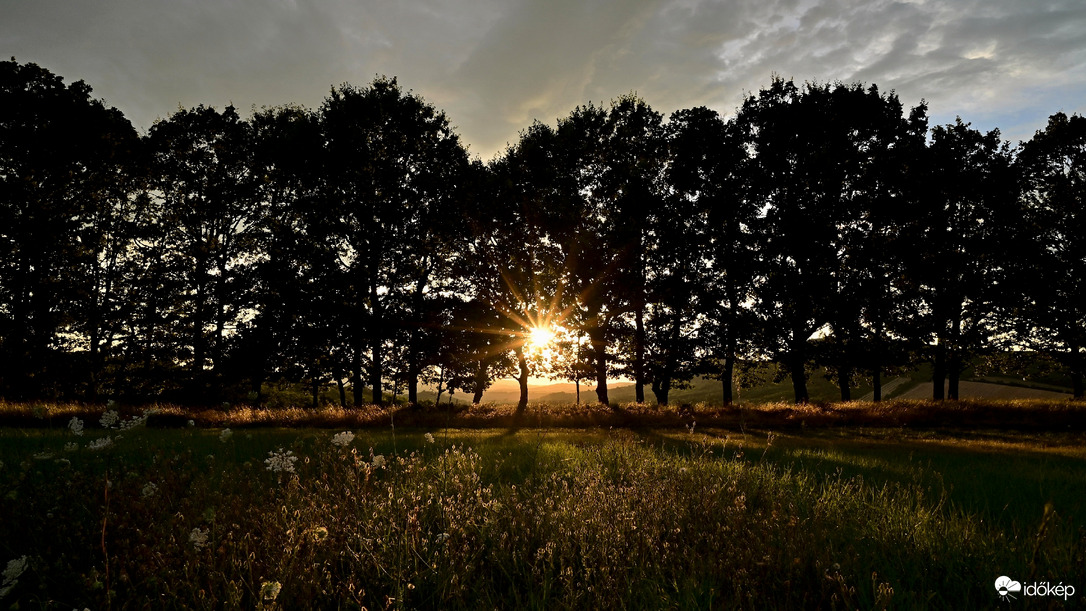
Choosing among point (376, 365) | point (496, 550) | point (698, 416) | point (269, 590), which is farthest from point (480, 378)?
point (269, 590)

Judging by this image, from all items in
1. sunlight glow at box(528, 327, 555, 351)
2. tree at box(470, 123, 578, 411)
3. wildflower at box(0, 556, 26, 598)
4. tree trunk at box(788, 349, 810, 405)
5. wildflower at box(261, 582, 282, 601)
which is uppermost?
tree at box(470, 123, 578, 411)

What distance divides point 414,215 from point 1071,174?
34.8 meters

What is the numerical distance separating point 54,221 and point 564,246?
78.4ft

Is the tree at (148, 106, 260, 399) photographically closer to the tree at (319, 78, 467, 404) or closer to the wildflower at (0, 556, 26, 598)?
the tree at (319, 78, 467, 404)

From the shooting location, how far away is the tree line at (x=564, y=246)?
2512cm

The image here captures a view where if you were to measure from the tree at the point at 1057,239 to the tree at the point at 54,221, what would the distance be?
4648 cm

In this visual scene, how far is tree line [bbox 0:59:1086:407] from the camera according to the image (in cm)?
2512

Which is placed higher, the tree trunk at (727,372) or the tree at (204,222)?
the tree at (204,222)

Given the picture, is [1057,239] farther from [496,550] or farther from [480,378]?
[496,550]

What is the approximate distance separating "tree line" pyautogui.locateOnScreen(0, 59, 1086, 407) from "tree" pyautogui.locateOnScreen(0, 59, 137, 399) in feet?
0.70

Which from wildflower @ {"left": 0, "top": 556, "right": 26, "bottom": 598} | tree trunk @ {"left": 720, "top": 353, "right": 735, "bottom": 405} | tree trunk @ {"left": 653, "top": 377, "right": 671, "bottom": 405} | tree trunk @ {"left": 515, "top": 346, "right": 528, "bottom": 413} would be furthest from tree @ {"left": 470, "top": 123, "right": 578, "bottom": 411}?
wildflower @ {"left": 0, "top": 556, "right": 26, "bottom": 598}

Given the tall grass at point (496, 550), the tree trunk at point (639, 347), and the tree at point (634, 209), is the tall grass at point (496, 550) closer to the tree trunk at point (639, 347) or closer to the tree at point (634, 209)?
the tree at point (634, 209)

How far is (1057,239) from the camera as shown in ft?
84.4

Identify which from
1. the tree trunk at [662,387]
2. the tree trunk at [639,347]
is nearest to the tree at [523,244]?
the tree trunk at [639,347]
